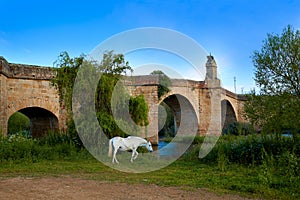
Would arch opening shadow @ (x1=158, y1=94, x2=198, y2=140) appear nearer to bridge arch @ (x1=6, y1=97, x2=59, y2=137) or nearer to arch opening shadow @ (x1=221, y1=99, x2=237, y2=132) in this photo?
arch opening shadow @ (x1=221, y1=99, x2=237, y2=132)

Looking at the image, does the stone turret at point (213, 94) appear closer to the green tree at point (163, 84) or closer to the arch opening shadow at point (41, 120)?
the green tree at point (163, 84)

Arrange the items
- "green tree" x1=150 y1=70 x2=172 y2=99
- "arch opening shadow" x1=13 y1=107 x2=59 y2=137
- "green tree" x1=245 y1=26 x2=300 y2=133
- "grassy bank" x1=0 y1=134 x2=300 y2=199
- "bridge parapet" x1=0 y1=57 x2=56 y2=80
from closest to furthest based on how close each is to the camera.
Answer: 1. "grassy bank" x1=0 y1=134 x2=300 y2=199
2. "green tree" x1=245 y1=26 x2=300 y2=133
3. "bridge parapet" x1=0 y1=57 x2=56 y2=80
4. "arch opening shadow" x1=13 y1=107 x2=59 y2=137
5. "green tree" x1=150 y1=70 x2=172 y2=99

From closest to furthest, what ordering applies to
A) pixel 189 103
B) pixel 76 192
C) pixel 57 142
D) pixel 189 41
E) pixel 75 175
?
pixel 76 192 < pixel 75 175 < pixel 189 41 < pixel 57 142 < pixel 189 103

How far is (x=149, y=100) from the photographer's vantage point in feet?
61.2

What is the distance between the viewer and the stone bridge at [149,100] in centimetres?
1288

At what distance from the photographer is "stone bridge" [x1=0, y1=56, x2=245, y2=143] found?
12.9 m

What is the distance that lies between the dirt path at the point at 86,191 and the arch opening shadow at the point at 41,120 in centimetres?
826

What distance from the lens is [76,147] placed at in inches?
433

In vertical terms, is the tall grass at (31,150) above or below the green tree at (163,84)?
below

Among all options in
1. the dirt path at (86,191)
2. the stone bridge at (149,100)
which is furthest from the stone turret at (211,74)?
the dirt path at (86,191)

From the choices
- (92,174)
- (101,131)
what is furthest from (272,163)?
(101,131)

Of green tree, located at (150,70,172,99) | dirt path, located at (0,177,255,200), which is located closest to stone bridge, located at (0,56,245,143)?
green tree, located at (150,70,172,99)

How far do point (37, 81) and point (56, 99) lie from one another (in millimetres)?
1168

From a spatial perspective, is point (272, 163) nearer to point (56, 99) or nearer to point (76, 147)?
point (76, 147)
